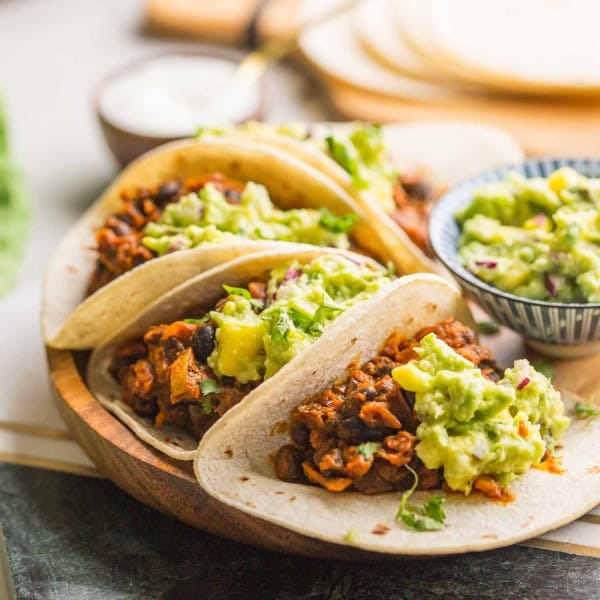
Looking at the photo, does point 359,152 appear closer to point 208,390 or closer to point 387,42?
point 208,390

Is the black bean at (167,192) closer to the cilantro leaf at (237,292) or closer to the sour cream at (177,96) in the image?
the cilantro leaf at (237,292)

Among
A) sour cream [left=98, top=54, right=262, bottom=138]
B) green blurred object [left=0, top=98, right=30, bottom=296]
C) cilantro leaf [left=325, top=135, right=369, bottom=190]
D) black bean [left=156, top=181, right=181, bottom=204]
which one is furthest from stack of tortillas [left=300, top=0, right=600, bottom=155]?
black bean [left=156, top=181, right=181, bottom=204]

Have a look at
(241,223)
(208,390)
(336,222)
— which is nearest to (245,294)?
(208,390)

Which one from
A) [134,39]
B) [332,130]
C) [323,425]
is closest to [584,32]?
[332,130]

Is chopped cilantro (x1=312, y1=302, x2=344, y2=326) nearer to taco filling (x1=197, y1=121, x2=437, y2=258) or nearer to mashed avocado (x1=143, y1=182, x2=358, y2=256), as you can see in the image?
mashed avocado (x1=143, y1=182, x2=358, y2=256)

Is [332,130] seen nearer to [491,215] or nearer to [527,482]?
[491,215]

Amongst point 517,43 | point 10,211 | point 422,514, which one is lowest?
point 10,211

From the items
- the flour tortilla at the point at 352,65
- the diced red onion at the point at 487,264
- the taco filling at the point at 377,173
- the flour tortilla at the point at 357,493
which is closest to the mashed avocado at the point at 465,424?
the flour tortilla at the point at 357,493
